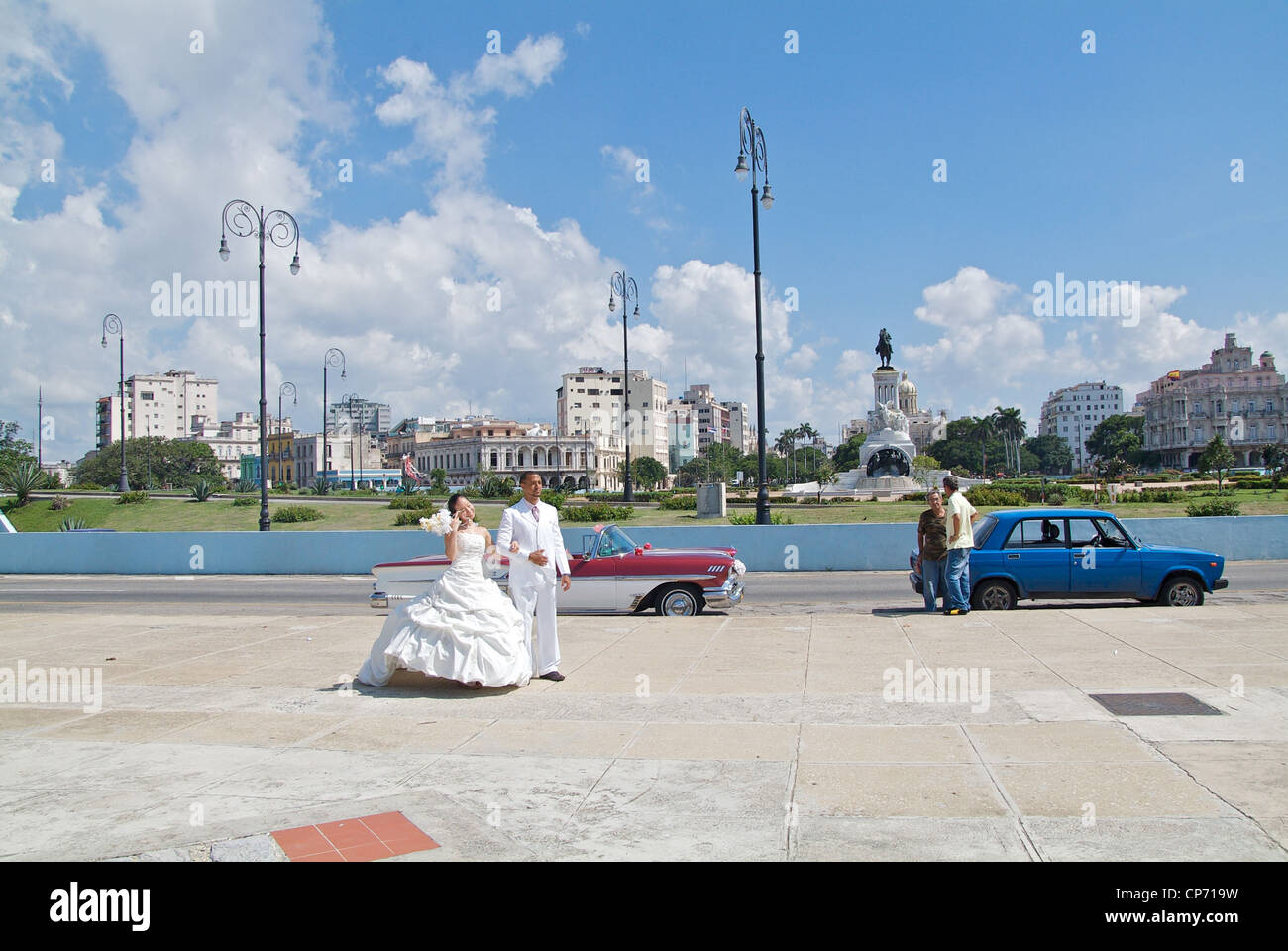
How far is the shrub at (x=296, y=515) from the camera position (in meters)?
40.8

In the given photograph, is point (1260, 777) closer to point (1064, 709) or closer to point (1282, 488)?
point (1064, 709)

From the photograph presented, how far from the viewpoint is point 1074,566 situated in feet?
43.4

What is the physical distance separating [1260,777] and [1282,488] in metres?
53.0

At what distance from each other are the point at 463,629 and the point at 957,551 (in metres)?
7.11

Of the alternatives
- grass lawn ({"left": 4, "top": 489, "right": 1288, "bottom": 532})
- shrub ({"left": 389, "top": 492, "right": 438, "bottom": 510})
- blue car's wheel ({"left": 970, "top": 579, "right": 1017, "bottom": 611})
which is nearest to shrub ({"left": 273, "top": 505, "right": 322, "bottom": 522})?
grass lawn ({"left": 4, "top": 489, "right": 1288, "bottom": 532})

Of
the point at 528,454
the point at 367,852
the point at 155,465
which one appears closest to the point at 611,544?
the point at 367,852

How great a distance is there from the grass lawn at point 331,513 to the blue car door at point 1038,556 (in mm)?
21929

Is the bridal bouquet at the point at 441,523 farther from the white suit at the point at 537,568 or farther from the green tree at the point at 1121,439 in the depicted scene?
the green tree at the point at 1121,439

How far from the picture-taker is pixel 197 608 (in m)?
17.1

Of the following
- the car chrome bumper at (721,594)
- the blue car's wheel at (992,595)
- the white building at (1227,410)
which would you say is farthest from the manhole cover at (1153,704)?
the white building at (1227,410)

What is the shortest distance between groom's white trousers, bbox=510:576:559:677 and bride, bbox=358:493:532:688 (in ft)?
0.96

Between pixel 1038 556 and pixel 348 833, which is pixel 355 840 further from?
pixel 1038 556

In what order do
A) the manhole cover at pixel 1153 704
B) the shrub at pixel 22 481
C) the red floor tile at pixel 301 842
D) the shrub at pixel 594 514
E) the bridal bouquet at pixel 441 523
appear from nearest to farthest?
the red floor tile at pixel 301 842 < the manhole cover at pixel 1153 704 < the bridal bouquet at pixel 441 523 < the shrub at pixel 594 514 < the shrub at pixel 22 481
